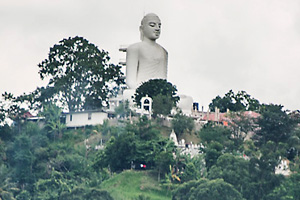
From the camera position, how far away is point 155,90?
241ft

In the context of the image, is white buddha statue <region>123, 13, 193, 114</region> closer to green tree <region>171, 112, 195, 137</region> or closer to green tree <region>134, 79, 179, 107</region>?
green tree <region>134, 79, 179, 107</region>

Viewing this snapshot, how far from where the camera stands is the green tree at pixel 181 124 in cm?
7081

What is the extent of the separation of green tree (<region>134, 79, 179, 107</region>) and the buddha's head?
322 cm

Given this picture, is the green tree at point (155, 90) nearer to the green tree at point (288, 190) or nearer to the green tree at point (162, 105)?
the green tree at point (162, 105)

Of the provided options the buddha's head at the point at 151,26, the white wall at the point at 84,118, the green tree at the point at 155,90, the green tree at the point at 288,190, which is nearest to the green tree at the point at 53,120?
the white wall at the point at 84,118

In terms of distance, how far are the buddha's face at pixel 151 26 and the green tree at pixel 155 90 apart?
321 cm

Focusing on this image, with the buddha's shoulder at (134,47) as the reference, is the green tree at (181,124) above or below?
below

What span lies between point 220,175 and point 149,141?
212 inches

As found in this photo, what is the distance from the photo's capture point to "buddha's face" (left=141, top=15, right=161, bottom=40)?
76000 mm

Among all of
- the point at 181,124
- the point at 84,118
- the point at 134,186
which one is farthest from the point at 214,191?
→ the point at 84,118

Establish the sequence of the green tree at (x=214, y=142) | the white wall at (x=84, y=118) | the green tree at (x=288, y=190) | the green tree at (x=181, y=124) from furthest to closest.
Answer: the white wall at (x=84, y=118)
the green tree at (x=181, y=124)
the green tree at (x=214, y=142)
the green tree at (x=288, y=190)

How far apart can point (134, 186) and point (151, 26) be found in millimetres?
Answer: 13655

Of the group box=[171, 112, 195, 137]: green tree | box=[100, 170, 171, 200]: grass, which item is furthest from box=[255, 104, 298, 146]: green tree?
box=[100, 170, 171, 200]: grass

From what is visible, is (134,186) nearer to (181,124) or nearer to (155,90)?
(181,124)
